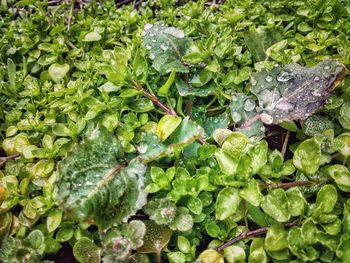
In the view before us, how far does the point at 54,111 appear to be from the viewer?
1.80m

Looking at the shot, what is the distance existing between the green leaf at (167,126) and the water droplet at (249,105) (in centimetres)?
32

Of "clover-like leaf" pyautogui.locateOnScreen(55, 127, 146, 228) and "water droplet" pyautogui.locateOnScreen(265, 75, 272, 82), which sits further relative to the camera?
"water droplet" pyautogui.locateOnScreen(265, 75, 272, 82)

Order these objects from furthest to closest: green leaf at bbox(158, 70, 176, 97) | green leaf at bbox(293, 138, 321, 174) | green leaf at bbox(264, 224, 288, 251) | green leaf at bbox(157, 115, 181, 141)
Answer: green leaf at bbox(158, 70, 176, 97) < green leaf at bbox(157, 115, 181, 141) < green leaf at bbox(293, 138, 321, 174) < green leaf at bbox(264, 224, 288, 251)

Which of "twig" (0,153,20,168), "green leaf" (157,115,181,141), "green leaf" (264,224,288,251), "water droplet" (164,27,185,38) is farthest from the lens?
"water droplet" (164,27,185,38)

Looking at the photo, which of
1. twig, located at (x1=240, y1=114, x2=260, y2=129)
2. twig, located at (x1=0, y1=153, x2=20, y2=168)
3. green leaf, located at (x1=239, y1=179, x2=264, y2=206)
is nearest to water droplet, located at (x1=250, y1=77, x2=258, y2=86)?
twig, located at (x1=240, y1=114, x2=260, y2=129)

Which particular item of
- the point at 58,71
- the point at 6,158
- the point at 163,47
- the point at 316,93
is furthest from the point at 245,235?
the point at 58,71

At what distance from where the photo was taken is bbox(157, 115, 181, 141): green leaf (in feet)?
5.01

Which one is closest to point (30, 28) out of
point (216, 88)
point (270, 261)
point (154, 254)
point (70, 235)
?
point (216, 88)

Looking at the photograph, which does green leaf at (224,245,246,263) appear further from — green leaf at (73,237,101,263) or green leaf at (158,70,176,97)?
green leaf at (158,70,176,97)

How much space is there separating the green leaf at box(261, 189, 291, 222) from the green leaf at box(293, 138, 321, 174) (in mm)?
153

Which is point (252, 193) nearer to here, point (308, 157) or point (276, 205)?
point (276, 205)

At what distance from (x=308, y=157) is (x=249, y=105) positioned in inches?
14.4

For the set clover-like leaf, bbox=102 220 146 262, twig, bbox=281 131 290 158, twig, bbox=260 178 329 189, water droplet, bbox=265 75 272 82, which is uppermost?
water droplet, bbox=265 75 272 82

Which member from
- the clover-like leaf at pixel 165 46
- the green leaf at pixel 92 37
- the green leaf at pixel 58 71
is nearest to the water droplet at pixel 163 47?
the clover-like leaf at pixel 165 46
